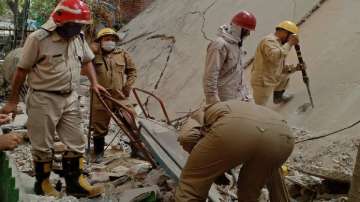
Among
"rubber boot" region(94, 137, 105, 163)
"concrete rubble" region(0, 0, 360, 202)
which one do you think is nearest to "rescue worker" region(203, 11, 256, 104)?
"concrete rubble" region(0, 0, 360, 202)

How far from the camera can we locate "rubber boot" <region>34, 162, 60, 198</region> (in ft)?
16.0

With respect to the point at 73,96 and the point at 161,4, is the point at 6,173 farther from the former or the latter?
the point at 161,4

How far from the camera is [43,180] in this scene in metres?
4.92

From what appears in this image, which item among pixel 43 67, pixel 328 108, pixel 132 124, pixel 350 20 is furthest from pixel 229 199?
pixel 350 20

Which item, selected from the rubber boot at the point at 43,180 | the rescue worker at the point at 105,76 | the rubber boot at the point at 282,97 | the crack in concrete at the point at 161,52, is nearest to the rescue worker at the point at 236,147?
the rubber boot at the point at 43,180

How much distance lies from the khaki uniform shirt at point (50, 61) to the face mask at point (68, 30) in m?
0.04

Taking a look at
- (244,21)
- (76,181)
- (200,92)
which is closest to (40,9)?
(200,92)

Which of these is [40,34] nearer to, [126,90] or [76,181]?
[76,181]

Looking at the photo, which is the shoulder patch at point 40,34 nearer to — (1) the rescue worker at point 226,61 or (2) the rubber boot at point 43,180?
(2) the rubber boot at point 43,180

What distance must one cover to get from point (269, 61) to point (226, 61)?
1619mm

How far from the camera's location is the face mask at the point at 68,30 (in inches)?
184

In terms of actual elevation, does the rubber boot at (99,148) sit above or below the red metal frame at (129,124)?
below

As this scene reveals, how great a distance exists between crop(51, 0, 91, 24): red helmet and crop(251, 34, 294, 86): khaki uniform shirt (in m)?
3.06

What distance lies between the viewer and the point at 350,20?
9.04 meters
